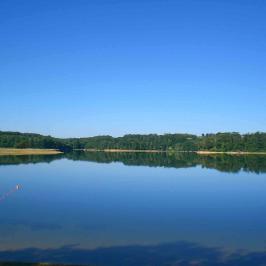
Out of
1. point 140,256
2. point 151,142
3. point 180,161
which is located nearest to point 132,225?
point 140,256

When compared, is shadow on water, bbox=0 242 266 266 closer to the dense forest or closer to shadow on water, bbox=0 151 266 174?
shadow on water, bbox=0 151 266 174

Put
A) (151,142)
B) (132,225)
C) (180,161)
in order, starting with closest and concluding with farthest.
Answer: (132,225) < (180,161) < (151,142)

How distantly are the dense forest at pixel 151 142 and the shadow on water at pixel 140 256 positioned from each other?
114 meters

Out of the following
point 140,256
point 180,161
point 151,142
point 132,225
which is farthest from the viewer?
point 151,142

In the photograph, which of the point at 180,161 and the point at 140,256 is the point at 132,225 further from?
the point at 180,161

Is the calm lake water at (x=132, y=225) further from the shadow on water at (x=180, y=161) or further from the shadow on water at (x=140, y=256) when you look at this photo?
the shadow on water at (x=180, y=161)

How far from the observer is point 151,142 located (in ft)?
575

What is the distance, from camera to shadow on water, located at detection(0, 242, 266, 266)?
1215 cm

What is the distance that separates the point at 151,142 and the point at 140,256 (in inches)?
6399

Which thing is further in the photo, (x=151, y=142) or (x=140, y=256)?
(x=151, y=142)

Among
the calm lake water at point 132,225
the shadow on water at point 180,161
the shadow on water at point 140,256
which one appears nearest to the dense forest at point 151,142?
the shadow on water at point 180,161

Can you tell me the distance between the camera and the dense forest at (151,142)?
128500mm

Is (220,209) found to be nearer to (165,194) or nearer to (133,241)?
(165,194)

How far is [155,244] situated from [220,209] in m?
9.60
